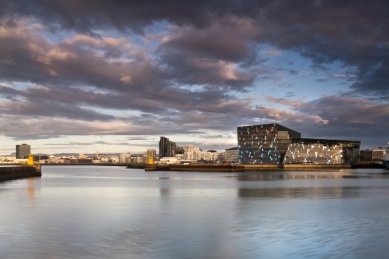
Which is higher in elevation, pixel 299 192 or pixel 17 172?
pixel 17 172

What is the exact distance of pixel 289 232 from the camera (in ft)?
78.8

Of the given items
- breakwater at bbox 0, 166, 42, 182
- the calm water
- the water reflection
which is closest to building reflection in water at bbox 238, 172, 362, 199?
Result: the water reflection

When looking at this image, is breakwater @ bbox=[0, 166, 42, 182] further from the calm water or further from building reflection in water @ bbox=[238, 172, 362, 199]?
the calm water

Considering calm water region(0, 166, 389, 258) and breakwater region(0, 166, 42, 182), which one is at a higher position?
breakwater region(0, 166, 42, 182)

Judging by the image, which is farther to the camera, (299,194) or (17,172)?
(17,172)

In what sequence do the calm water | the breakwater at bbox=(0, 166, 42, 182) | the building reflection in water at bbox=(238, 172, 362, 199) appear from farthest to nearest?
the breakwater at bbox=(0, 166, 42, 182), the building reflection in water at bbox=(238, 172, 362, 199), the calm water

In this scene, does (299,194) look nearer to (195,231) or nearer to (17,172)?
(195,231)

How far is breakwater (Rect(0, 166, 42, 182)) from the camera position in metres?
90.4

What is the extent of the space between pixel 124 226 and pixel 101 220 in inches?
123

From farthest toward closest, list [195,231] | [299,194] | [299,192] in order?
[299,192]
[299,194]
[195,231]

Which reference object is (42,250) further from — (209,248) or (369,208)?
(369,208)

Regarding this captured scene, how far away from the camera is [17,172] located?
329ft

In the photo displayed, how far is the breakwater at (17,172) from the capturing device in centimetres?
9044

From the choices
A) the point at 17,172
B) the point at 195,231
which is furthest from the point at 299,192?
the point at 17,172
